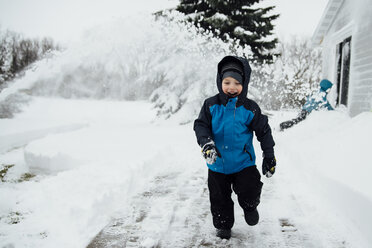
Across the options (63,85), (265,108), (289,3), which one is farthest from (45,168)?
(289,3)

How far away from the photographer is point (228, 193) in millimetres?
2709

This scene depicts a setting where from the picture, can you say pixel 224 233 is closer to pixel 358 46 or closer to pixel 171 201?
pixel 171 201

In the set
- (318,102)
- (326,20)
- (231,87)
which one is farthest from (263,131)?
(326,20)

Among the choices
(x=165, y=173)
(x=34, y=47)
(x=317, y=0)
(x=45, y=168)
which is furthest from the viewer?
(x=34, y=47)

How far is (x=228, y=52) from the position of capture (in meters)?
11.3

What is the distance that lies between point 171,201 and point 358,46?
6.55 metres

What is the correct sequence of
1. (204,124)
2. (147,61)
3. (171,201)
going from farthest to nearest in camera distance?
(147,61) < (171,201) < (204,124)

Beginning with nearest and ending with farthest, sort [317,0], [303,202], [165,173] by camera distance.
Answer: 1. [303,202]
2. [165,173]
3. [317,0]

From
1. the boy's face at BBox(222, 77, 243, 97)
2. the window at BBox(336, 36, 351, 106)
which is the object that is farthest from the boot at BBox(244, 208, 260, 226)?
the window at BBox(336, 36, 351, 106)

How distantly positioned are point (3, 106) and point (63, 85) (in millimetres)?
2725

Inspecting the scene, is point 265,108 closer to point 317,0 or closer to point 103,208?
point 317,0

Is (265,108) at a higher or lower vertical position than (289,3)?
lower

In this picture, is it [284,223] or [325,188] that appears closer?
[284,223]

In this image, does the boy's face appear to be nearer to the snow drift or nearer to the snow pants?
the snow pants
